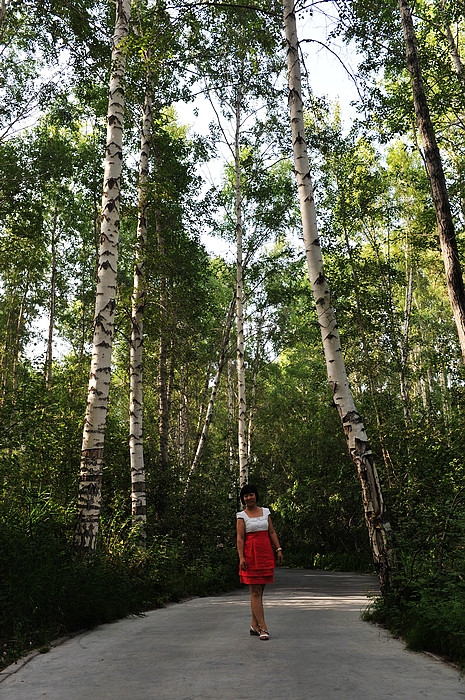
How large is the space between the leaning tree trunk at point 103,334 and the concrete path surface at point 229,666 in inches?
65.6

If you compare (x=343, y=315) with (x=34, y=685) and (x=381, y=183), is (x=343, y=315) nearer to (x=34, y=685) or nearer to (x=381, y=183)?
(x=381, y=183)

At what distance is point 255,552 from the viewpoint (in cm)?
628

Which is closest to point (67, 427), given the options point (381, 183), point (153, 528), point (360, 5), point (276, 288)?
point (153, 528)

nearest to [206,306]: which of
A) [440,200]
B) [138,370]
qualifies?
[138,370]

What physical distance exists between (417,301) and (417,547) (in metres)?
31.0

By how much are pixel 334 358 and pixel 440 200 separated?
430cm

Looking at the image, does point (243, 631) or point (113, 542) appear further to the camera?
point (113, 542)

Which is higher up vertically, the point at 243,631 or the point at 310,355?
the point at 310,355

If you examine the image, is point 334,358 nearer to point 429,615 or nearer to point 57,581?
point 429,615

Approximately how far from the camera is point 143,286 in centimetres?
1298

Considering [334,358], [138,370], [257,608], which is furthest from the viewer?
[138,370]

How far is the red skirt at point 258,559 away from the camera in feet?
20.4

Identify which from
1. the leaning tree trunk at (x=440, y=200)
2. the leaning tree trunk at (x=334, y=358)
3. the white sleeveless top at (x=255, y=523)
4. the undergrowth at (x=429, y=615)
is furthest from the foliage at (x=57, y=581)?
the leaning tree trunk at (x=440, y=200)

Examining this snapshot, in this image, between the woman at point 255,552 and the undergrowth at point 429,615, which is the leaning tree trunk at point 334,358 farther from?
the woman at point 255,552
